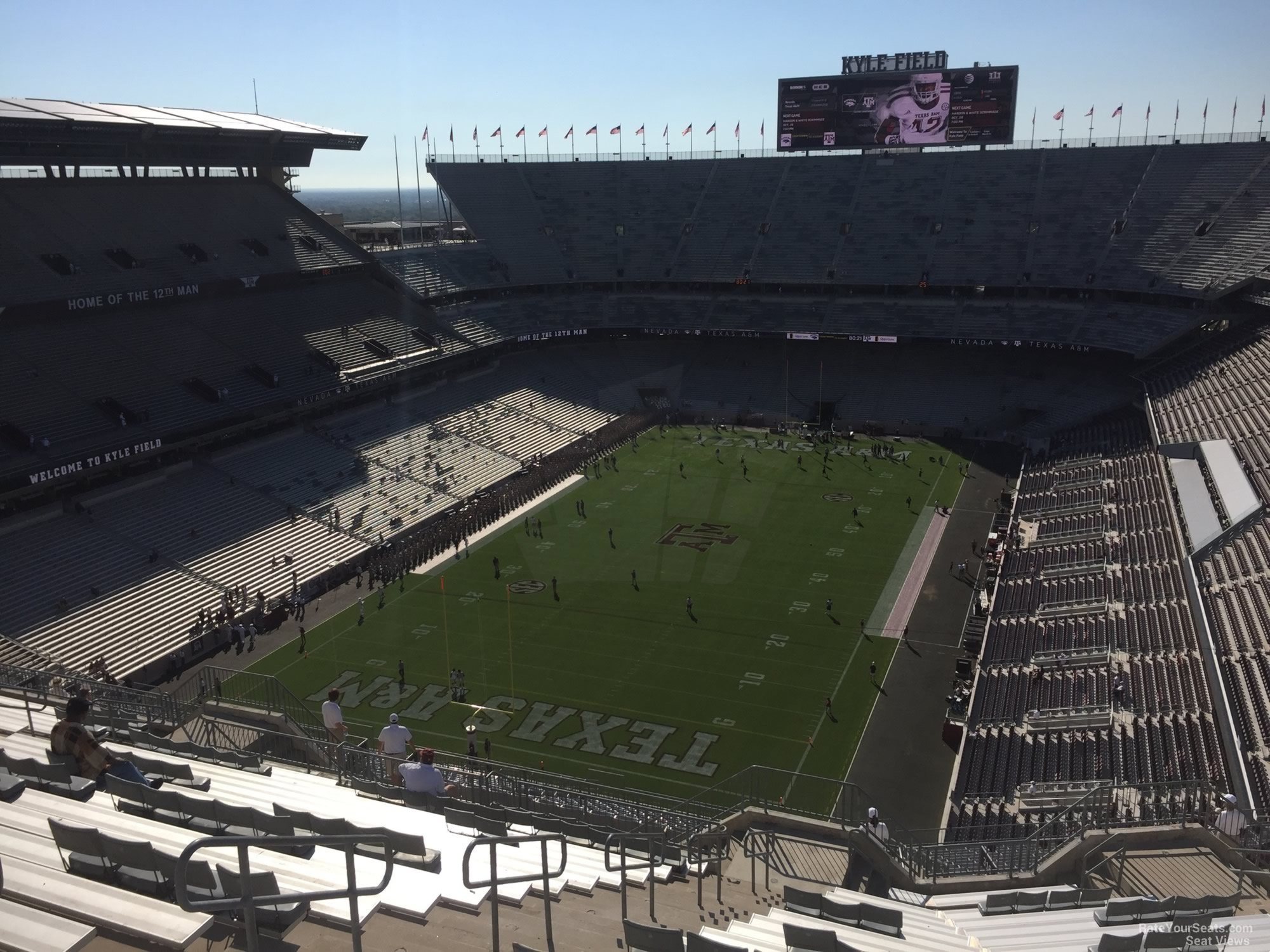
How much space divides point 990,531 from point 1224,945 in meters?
29.4

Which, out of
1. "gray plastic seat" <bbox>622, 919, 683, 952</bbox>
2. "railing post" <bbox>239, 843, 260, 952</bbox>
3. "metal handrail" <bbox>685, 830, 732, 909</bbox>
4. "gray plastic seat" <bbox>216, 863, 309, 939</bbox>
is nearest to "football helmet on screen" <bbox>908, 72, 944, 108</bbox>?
"metal handrail" <bbox>685, 830, 732, 909</bbox>

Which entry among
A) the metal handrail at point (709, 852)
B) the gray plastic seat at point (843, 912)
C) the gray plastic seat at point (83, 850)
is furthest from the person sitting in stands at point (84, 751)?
the gray plastic seat at point (843, 912)

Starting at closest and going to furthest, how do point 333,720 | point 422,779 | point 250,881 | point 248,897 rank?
1. point 248,897
2. point 250,881
3. point 422,779
4. point 333,720

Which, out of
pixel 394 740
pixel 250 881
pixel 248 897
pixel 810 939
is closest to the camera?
pixel 248 897

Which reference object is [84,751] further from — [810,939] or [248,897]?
[810,939]

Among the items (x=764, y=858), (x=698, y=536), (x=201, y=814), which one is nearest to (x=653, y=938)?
(x=201, y=814)

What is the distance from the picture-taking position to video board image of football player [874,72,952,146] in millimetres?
59719

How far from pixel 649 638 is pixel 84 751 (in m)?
20.4

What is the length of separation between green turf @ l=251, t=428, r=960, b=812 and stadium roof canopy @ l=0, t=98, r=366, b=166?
22871mm

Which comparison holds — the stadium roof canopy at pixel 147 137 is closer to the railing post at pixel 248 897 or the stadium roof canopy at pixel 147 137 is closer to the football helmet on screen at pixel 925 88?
the football helmet on screen at pixel 925 88

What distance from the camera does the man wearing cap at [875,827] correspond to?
1438 cm

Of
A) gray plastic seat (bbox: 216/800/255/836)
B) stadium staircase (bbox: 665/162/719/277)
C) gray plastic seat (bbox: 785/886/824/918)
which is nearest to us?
gray plastic seat (bbox: 216/800/255/836)

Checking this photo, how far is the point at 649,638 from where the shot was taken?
2914 cm

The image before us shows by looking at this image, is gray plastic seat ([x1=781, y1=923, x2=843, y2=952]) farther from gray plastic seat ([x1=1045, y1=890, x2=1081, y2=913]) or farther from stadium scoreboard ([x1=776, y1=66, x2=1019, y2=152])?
stadium scoreboard ([x1=776, y1=66, x2=1019, y2=152])
